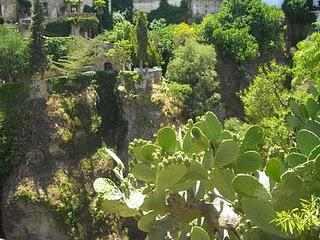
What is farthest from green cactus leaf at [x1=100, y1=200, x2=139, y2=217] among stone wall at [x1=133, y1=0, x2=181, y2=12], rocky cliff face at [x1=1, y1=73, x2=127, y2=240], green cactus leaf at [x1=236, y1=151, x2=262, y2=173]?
stone wall at [x1=133, y1=0, x2=181, y2=12]

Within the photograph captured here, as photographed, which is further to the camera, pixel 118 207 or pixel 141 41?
pixel 141 41

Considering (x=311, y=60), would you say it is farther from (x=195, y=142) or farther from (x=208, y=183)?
(x=208, y=183)

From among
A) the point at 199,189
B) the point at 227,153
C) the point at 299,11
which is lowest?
the point at 199,189

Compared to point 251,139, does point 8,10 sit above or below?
above

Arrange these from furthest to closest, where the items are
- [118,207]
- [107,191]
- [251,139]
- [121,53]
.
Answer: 1. [121,53]
2. [107,191]
3. [118,207]
4. [251,139]

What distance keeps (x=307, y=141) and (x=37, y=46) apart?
2543 centimetres

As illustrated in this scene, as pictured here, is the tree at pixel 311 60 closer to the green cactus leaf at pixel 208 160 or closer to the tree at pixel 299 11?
the green cactus leaf at pixel 208 160

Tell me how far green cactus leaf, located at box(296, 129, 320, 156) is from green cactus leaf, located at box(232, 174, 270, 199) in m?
1.12

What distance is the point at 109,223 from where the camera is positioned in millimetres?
30219

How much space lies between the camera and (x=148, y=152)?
9578mm

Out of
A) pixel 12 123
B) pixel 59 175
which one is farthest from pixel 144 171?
pixel 12 123

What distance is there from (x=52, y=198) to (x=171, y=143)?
20475 mm

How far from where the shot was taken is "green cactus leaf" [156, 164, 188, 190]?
28.2 ft

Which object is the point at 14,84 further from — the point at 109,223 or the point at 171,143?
the point at 171,143
